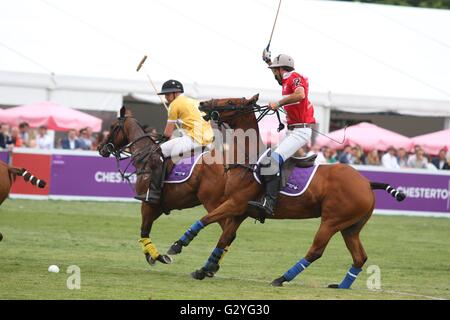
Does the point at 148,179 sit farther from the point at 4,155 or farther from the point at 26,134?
the point at 26,134

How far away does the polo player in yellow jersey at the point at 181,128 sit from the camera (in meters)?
14.2

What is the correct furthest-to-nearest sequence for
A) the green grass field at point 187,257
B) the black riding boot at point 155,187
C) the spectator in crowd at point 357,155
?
1. the spectator in crowd at point 357,155
2. the black riding boot at point 155,187
3. the green grass field at point 187,257

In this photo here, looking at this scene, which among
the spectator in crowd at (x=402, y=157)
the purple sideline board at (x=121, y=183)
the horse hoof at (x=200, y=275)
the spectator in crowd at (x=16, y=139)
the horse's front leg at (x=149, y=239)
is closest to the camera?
the horse hoof at (x=200, y=275)

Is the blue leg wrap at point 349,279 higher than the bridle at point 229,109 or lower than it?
lower

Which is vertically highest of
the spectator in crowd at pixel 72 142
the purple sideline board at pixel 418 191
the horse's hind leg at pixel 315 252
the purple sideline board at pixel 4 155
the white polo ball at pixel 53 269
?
the horse's hind leg at pixel 315 252

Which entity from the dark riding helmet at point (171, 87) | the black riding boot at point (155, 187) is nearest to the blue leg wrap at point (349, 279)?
the black riding boot at point (155, 187)

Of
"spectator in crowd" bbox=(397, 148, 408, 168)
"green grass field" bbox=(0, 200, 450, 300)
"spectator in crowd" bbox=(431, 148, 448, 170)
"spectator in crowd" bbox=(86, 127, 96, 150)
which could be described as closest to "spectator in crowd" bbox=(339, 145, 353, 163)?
"spectator in crowd" bbox=(397, 148, 408, 168)

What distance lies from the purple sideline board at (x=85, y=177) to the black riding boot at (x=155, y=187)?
438 inches

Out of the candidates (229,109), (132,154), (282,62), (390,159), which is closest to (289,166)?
(229,109)

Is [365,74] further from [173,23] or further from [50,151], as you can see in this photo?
[50,151]

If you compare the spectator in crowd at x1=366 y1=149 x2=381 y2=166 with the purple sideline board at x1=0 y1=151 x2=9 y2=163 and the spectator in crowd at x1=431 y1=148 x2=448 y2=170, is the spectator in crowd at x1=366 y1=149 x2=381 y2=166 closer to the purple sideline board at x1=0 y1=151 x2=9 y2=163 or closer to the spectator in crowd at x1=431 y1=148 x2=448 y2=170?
the spectator in crowd at x1=431 y1=148 x2=448 y2=170

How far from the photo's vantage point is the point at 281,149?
41.6 feet

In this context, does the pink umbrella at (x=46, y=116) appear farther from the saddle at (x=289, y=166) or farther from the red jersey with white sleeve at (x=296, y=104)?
the saddle at (x=289, y=166)
